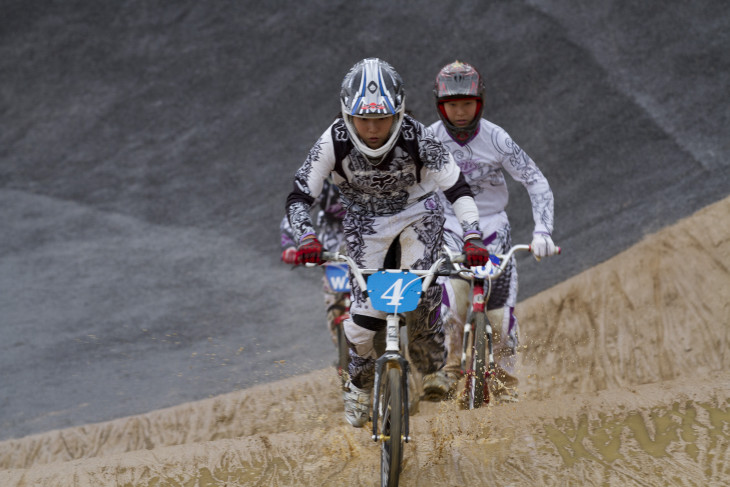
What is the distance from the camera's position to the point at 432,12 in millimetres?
17484

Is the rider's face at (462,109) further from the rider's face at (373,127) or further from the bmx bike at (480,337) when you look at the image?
the rider's face at (373,127)

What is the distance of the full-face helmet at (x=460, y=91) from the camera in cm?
651

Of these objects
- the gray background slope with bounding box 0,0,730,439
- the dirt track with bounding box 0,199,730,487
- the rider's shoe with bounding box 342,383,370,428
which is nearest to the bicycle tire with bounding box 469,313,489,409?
the dirt track with bounding box 0,199,730,487

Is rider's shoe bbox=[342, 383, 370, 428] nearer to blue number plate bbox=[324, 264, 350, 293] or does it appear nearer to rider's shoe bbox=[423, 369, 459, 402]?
rider's shoe bbox=[423, 369, 459, 402]

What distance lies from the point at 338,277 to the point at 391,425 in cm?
267

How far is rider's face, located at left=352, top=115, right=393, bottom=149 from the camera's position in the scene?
194 inches

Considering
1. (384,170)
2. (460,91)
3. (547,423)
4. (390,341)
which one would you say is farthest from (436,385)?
(460,91)

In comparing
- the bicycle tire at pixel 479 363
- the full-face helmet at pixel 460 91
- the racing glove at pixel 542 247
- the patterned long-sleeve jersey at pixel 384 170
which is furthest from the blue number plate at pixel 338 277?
the patterned long-sleeve jersey at pixel 384 170

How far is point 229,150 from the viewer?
16000 millimetres

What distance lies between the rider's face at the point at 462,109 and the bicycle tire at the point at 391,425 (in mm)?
2511

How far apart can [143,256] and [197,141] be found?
12.4 feet

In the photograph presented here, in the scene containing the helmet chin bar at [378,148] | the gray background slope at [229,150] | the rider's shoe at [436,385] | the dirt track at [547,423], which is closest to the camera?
the helmet chin bar at [378,148]

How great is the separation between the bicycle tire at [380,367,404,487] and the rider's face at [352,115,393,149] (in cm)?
136

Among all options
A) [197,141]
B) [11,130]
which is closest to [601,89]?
[197,141]
